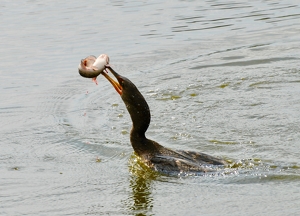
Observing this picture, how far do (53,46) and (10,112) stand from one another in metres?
4.10

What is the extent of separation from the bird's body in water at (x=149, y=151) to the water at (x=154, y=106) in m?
0.14

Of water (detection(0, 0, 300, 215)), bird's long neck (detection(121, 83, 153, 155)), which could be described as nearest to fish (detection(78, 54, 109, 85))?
bird's long neck (detection(121, 83, 153, 155))

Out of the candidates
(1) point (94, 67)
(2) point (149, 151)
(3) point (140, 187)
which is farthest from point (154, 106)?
(3) point (140, 187)

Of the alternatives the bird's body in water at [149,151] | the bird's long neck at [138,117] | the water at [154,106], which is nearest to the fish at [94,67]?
the bird's body in water at [149,151]

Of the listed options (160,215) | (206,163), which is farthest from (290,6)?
(160,215)

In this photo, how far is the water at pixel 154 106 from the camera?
25.6ft

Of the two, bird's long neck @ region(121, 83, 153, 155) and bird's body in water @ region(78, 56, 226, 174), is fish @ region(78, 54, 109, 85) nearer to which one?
bird's body in water @ region(78, 56, 226, 174)

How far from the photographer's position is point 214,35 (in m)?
15.3

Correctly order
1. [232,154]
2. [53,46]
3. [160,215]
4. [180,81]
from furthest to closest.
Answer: [53,46]
[180,81]
[232,154]
[160,215]

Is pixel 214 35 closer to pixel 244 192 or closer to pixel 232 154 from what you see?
pixel 232 154

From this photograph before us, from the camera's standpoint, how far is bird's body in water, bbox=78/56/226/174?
8406mm

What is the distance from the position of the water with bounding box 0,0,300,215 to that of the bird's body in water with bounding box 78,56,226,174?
0.47 feet

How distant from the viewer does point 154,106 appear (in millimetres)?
11188

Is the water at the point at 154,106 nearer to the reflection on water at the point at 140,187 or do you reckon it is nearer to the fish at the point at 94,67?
the reflection on water at the point at 140,187
